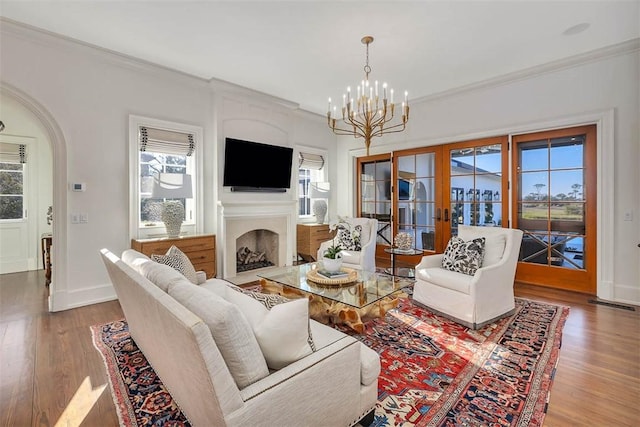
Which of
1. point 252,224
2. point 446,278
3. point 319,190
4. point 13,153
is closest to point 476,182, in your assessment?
point 446,278

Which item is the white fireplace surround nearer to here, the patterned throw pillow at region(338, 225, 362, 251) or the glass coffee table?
the patterned throw pillow at region(338, 225, 362, 251)

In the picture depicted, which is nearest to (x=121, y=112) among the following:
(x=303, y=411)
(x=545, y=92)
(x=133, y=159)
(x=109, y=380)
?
(x=133, y=159)

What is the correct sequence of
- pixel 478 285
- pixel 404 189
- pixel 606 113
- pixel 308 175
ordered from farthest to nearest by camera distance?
1. pixel 308 175
2. pixel 404 189
3. pixel 606 113
4. pixel 478 285

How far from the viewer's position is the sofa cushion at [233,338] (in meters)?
1.08

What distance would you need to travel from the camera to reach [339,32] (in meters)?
3.08

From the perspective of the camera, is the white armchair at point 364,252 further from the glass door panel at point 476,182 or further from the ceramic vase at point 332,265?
the glass door panel at point 476,182

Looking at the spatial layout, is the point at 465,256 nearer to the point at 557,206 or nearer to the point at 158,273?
the point at 557,206

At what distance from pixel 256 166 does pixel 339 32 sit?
94.5 inches

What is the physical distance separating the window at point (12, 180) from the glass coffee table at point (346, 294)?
5033 mm

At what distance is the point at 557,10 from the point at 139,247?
195 inches

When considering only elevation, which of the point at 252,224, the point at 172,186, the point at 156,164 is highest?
the point at 156,164

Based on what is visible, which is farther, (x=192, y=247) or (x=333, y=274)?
(x=192, y=247)

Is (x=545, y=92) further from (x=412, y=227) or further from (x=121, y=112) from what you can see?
(x=121, y=112)

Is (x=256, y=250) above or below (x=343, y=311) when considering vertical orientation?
above
